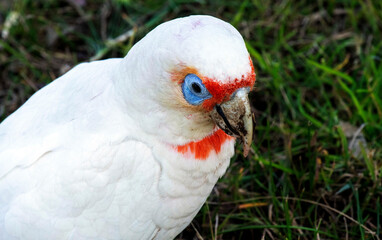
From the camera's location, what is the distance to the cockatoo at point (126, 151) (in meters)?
1.86

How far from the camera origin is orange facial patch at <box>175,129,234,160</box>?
2.05 m

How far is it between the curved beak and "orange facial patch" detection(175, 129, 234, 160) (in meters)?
0.19

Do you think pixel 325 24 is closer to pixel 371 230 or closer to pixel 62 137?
pixel 371 230

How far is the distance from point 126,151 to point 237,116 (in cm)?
45

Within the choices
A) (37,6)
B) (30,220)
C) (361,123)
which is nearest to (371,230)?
(361,123)

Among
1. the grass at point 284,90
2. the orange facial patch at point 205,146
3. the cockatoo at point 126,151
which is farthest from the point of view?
the grass at point 284,90

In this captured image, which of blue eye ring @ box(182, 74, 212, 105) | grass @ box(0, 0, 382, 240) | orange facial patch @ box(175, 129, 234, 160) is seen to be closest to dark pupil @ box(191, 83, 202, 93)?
blue eye ring @ box(182, 74, 212, 105)

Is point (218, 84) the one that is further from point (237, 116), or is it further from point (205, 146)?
point (205, 146)

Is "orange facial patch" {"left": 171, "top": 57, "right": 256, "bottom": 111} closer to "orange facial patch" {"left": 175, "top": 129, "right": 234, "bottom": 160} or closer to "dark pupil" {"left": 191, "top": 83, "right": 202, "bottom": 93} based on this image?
"dark pupil" {"left": 191, "top": 83, "right": 202, "bottom": 93}

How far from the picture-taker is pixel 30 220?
1957 millimetres

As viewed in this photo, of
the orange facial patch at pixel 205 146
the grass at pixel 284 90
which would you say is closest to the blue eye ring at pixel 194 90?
the orange facial patch at pixel 205 146

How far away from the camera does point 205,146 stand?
2098mm

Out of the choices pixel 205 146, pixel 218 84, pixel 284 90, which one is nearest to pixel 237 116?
pixel 218 84

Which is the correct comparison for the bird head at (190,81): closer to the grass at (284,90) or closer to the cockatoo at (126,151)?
the cockatoo at (126,151)
